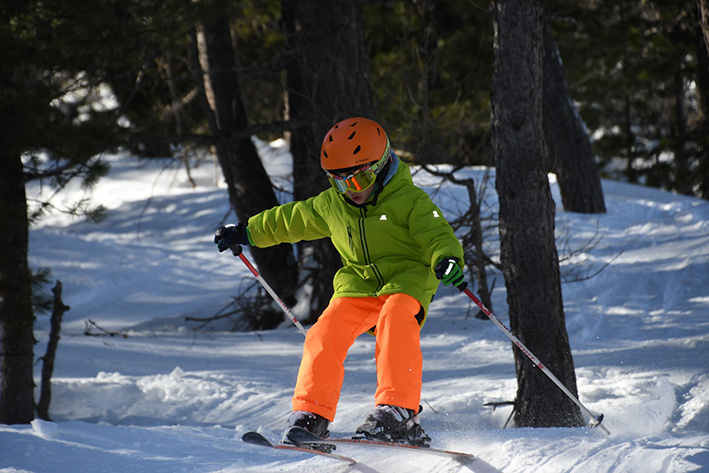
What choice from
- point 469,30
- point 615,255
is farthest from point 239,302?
point 469,30

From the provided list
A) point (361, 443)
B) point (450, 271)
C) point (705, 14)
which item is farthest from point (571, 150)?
point (361, 443)

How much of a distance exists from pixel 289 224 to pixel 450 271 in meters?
1.15

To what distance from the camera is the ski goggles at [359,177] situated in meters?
3.84

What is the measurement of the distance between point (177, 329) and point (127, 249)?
14.3 feet

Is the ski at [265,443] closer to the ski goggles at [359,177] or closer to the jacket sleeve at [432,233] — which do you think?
the jacket sleeve at [432,233]

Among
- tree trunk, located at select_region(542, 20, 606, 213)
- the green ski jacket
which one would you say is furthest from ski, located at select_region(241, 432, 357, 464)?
tree trunk, located at select_region(542, 20, 606, 213)

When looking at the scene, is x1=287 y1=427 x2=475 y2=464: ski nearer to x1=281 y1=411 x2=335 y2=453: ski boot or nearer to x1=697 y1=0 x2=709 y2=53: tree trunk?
x1=281 y1=411 x2=335 y2=453: ski boot

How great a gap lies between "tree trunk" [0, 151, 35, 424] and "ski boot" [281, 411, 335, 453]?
2.87 metres

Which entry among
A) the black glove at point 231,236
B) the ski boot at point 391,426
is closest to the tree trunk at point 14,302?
the black glove at point 231,236

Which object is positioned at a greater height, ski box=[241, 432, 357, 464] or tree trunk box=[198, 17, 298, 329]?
tree trunk box=[198, 17, 298, 329]

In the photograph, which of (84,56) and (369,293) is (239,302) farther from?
(369,293)

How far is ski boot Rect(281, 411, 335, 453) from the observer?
3.47m

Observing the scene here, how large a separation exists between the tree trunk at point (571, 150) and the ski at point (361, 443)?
28.4 ft

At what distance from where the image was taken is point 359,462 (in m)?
3.78
